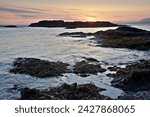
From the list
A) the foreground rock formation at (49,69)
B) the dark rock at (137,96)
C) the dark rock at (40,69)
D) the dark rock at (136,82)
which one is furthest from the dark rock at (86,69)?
the dark rock at (137,96)

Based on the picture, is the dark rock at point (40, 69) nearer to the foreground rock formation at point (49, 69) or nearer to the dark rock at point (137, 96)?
the foreground rock formation at point (49, 69)

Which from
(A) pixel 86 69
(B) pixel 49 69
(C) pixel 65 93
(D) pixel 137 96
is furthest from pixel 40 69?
(D) pixel 137 96

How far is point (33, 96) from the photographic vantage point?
573 inches

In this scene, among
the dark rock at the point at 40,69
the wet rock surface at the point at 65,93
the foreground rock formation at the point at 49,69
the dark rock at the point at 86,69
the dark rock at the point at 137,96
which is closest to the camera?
the dark rock at the point at 137,96

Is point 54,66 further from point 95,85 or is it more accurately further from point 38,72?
point 95,85

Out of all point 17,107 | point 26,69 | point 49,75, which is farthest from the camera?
point 26,69

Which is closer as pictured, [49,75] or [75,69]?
[49,75]

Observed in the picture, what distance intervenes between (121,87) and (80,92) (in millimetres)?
2968

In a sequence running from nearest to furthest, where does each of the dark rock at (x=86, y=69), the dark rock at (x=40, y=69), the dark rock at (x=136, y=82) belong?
1. the dark rock at (x=136, y=82)
2. the dark rock at (x=40, y=69)
3. the dark rock at (x=86, y=69)

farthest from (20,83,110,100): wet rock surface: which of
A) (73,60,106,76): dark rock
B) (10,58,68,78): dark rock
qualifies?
(73,60,106,76): dark rock

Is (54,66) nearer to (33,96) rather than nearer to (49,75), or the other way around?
(49,75)

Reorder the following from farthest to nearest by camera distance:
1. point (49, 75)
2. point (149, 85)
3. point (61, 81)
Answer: point (49, 75)
point (61, 81)
point (149, 85)

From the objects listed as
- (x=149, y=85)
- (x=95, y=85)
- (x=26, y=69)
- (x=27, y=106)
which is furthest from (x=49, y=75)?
(x=27, y=106)

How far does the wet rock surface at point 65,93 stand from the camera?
1456cm
